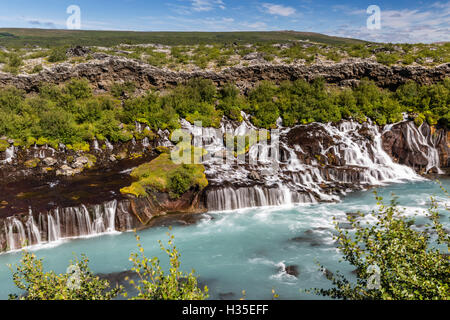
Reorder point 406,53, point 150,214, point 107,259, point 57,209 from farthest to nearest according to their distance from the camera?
point 406,53 → point 150,214 → point 57,209 → point 107,259

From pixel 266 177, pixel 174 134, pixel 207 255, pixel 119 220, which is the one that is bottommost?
pixel 207 255

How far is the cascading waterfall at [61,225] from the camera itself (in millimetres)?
19234

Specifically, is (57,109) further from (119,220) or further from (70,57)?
(119,220)

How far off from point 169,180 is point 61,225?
840 cm

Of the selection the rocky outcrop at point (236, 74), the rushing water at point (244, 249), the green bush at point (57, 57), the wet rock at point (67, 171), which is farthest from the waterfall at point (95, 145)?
the green bush at point (57, 57)

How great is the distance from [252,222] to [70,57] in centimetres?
3613

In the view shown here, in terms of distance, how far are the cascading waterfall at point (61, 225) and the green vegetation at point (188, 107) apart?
11.5 metres

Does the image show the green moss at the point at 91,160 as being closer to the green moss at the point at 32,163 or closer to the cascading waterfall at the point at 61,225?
the green moss at the point at 32,163

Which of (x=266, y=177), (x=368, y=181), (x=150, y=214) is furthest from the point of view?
A: (x=368, y=181)

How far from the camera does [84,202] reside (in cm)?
Answer: 2178

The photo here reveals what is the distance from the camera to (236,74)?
4319 centimetres
